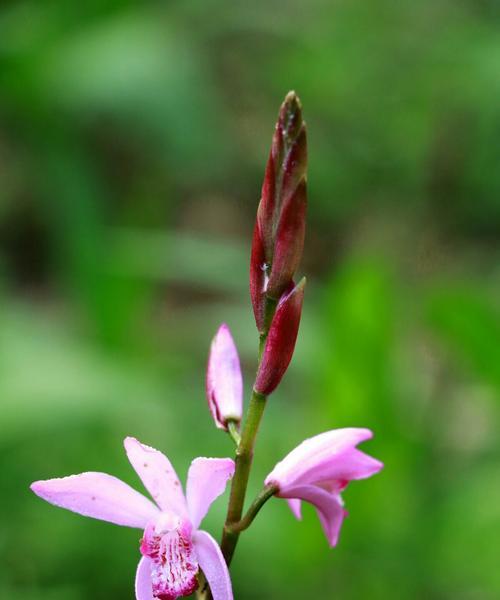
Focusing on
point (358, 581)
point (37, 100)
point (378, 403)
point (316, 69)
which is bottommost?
point (358, 581)

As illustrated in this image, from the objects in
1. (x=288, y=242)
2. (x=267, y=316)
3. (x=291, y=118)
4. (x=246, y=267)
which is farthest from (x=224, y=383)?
(x=246, y=267)

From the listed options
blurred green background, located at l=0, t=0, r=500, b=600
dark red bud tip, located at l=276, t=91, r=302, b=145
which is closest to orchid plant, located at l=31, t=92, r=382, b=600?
dark red bud tip, located at l=276, t=91, r=302, b=145

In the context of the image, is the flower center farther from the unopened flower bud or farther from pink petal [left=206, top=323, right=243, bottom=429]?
the unopened flower bud

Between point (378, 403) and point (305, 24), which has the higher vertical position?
point (305, 24)

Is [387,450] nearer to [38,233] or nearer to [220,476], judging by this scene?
[220,476]

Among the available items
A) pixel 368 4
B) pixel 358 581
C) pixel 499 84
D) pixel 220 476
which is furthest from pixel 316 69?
pixel 220 476

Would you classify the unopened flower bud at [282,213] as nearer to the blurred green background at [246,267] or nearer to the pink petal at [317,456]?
the pink petal at [317,456]
